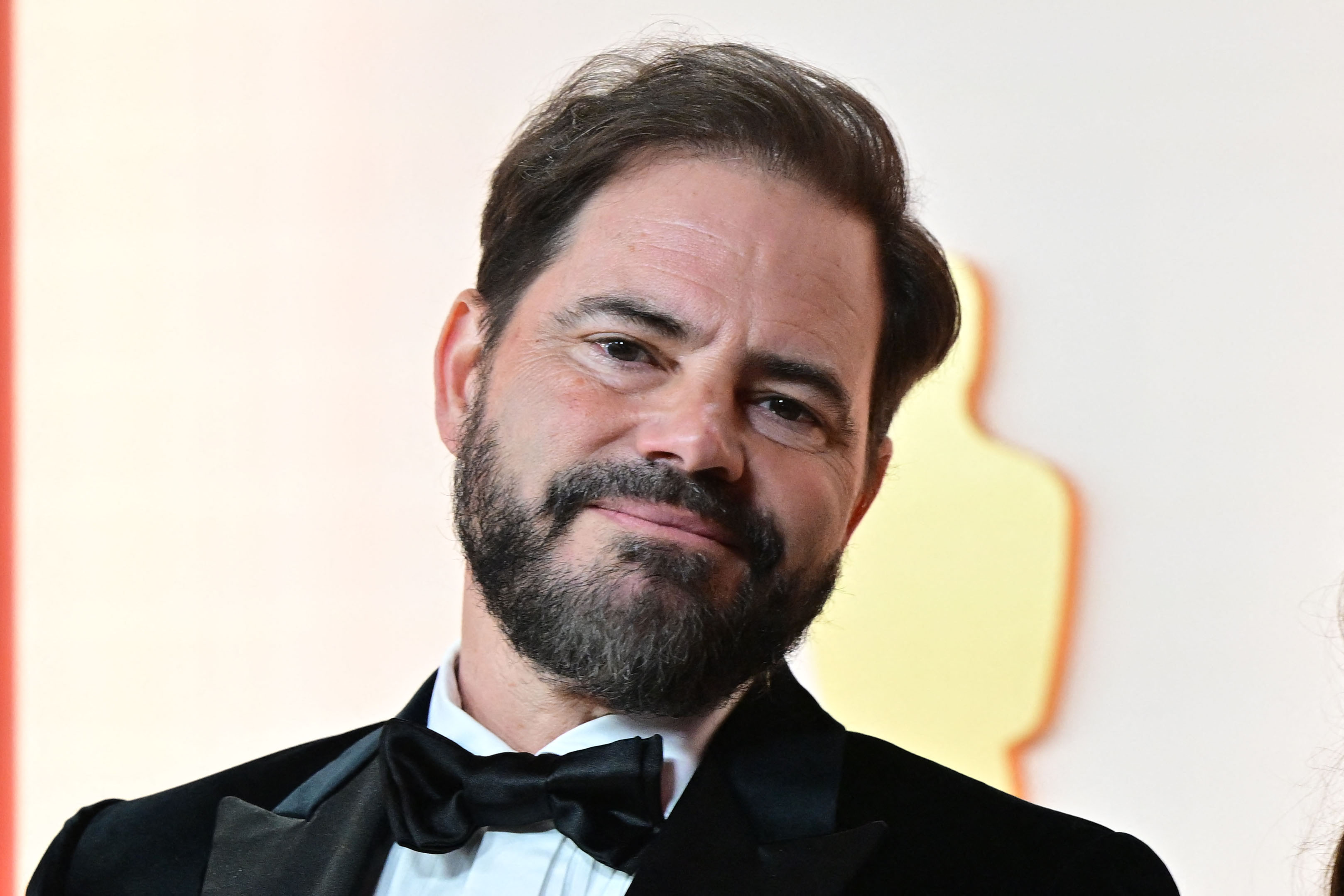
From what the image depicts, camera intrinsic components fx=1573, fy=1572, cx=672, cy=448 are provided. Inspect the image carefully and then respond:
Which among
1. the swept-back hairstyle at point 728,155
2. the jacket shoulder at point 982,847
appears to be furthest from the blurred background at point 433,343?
the jacket shoulder at point 982,847

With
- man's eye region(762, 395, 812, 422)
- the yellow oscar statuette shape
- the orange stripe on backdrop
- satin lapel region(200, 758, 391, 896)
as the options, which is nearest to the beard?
man's eye region(762, 395, 812, 422)

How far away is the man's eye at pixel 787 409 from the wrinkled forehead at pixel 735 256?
0.06m

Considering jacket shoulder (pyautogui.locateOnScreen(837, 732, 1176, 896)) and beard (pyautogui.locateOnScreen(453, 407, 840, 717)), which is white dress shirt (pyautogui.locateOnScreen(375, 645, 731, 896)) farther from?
jacket shoulder (pyautogui.locateOnScreen(837, 732, 1176, 896))

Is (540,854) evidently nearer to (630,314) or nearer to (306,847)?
(306,847)

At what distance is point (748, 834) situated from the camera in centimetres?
160

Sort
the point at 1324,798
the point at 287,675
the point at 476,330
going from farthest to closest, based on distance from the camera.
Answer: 1. the point at 287,675
2. the point at 1324,798
3. the point at 476,330

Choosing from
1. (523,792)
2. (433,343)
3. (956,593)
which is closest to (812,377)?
(523,792)

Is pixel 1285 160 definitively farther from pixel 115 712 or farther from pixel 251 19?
pixel 115 712

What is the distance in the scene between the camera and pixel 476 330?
1918 mm

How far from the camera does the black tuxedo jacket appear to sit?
5.13ft

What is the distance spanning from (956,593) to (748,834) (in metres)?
0.97

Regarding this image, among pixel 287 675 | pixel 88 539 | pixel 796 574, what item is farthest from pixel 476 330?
pixel 88 539

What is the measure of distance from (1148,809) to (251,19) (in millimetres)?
2055

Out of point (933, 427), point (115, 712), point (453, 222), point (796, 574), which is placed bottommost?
point (115, 712)
